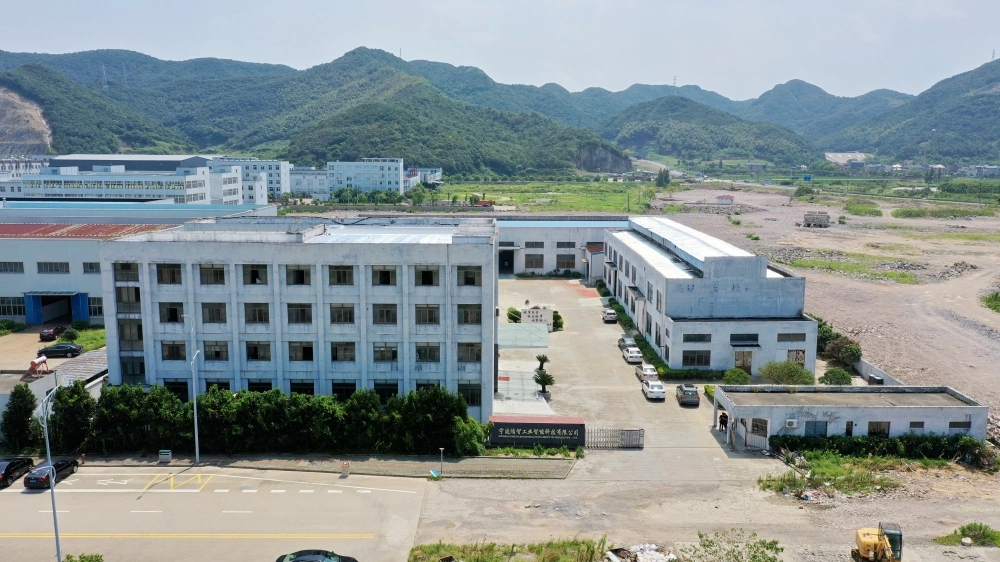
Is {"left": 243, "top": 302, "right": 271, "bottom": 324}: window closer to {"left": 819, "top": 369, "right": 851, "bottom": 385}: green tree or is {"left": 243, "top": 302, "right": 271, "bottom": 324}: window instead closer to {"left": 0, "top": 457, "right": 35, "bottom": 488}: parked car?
{"left": 0, "top": 457, "right": 35, "bottom": 488}: parked car

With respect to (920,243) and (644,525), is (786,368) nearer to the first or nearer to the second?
(644,525)

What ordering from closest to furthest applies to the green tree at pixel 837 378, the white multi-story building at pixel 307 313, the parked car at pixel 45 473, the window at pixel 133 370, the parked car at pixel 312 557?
the parked car at pixel 312 557, the parked car at pixel 45 473, the white multi-story building at pixel 307 313, the window at pixel 133 370, the green tree at pixel 837 378

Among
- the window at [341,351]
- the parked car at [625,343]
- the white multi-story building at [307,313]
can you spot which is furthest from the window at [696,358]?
the window at [341,351]

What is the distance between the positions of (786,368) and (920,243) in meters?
82.1

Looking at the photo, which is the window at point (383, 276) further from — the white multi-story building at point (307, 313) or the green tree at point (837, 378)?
the green tree at point (837, 378)

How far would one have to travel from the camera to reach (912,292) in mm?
68688

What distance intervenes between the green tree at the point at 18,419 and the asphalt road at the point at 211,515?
357 centimetres

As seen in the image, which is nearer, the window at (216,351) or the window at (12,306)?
the window at (216,351)

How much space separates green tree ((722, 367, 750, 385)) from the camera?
38125 mm

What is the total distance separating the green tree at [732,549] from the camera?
2180 cm

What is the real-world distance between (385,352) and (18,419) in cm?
1506

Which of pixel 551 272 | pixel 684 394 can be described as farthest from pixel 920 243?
pixel 684 394

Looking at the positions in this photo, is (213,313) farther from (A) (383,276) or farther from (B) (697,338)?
(B) (697,338)

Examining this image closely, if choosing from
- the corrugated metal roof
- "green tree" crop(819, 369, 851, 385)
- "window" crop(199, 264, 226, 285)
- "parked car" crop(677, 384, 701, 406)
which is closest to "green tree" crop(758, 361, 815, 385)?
"green tree" crop(819, 369, 851, 385)
